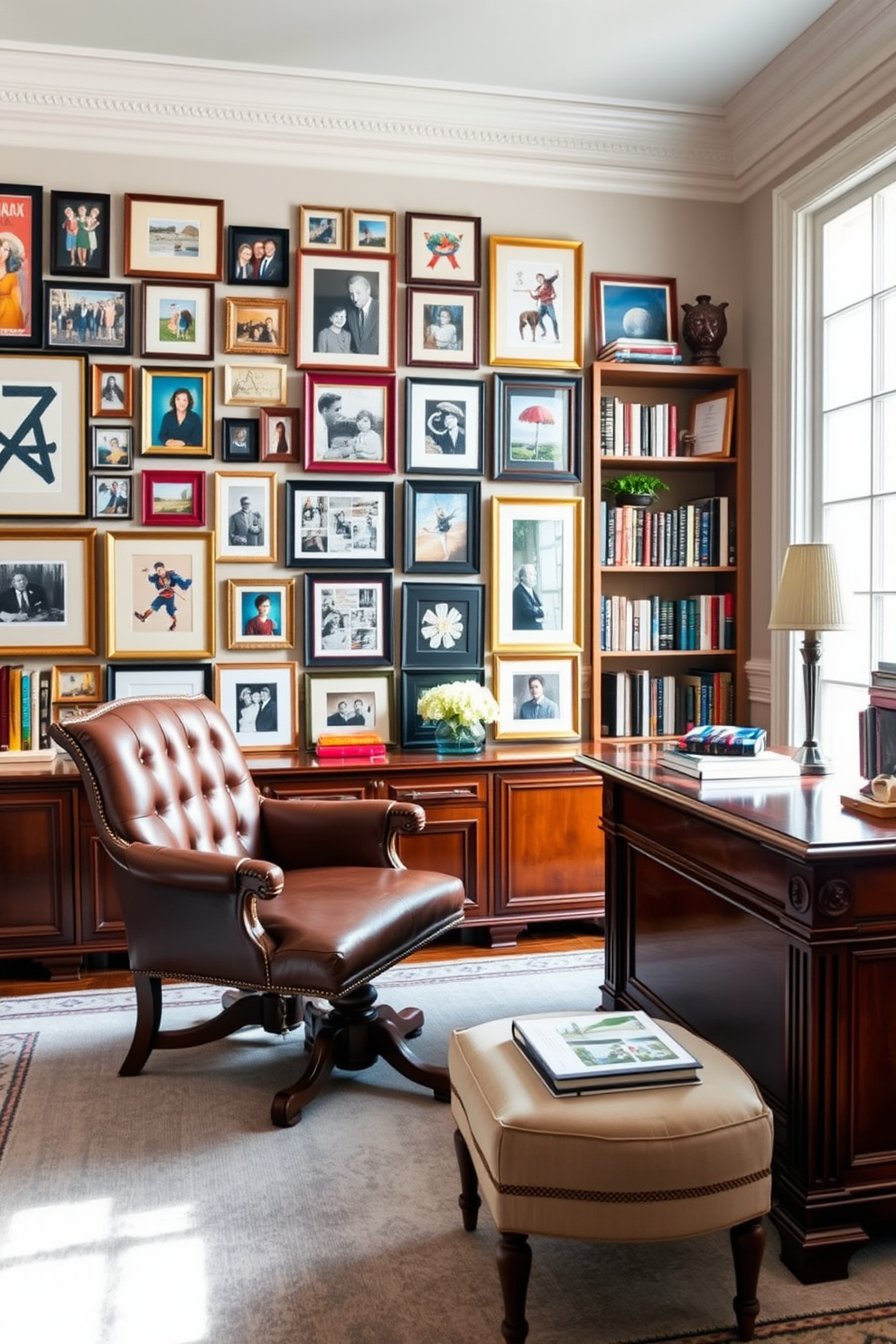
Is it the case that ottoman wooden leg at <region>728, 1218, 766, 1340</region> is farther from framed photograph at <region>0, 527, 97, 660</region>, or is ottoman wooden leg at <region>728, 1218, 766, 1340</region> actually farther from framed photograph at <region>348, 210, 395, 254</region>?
framed photograph at <region>348, 210, 395, 254</region>

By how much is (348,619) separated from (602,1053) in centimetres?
263

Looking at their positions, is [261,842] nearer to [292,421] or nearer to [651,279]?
[292,421]

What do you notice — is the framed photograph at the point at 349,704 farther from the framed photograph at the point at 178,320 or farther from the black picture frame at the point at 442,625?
the framed photograph at the point at 178,320

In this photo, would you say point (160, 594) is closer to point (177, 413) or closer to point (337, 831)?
point (177, 413)

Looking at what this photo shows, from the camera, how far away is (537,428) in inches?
177

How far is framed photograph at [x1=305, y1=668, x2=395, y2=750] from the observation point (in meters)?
4.35

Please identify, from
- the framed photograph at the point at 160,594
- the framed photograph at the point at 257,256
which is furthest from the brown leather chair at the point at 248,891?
the framed photograph at the point at 257,256

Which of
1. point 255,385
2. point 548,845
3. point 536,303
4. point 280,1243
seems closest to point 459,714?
point 548,845

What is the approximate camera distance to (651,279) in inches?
181

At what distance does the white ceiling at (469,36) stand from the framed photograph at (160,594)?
1.74 meters

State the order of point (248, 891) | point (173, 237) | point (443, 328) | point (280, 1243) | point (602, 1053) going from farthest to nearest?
point (443, 328) → point (173, 237) → point (248, 891) → point (280, 1243) → point (602, 1053)

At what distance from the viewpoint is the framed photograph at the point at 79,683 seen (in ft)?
13.6

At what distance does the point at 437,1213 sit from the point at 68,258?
3.49 metres

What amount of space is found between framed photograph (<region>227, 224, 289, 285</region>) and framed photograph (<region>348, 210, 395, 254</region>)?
0.26 metres
